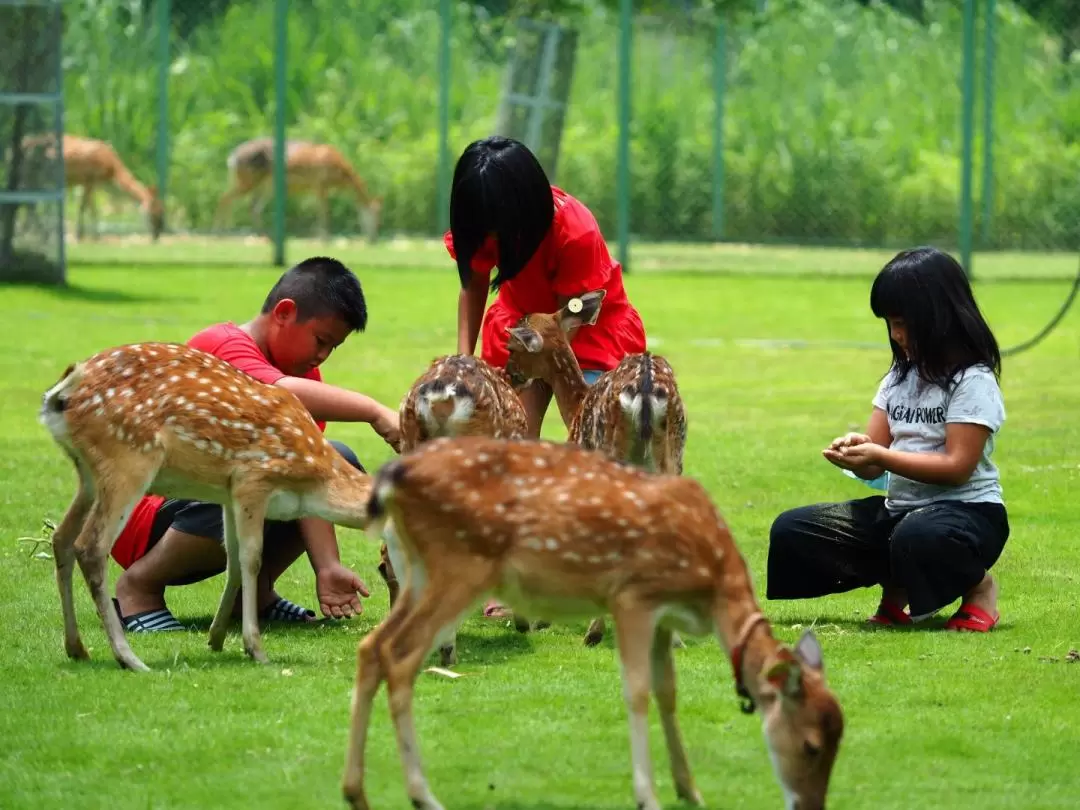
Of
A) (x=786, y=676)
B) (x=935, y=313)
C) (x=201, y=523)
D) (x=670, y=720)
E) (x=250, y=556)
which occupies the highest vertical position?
(x=935, y=313)

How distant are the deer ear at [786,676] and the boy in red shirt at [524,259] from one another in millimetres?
3001

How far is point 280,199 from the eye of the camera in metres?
22.3

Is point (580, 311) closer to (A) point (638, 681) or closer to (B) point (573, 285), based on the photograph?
(B) point (573, 285)


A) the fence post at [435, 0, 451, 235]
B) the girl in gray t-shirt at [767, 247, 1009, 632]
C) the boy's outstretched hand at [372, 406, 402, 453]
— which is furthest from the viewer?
the fence post at [435, 0, 451, 235]

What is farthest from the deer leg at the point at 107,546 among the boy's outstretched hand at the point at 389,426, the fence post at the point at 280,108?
the fence post at the point at 280,108

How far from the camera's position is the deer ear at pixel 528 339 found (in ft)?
24.0

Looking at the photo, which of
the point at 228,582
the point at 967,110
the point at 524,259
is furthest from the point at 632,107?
the point at 228,582

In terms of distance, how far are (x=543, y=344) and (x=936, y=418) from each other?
1.44 metres

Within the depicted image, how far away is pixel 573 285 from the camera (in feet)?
25.7

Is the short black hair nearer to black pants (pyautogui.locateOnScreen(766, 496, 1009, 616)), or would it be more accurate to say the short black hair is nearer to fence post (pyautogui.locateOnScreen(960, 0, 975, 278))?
black pants (pyautogui.locateOnScreen(766, 496, 1009, 616))

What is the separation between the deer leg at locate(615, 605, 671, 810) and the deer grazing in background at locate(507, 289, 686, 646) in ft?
5.75

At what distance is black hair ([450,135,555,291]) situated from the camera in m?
7.43

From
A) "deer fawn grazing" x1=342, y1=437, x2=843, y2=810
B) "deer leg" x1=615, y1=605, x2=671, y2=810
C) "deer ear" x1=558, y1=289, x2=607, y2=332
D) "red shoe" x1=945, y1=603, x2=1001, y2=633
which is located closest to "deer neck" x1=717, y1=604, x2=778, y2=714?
"deer fawn grazing" x1=342, y1=437, x2=843, y2=810

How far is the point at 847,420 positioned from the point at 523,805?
299 inches
